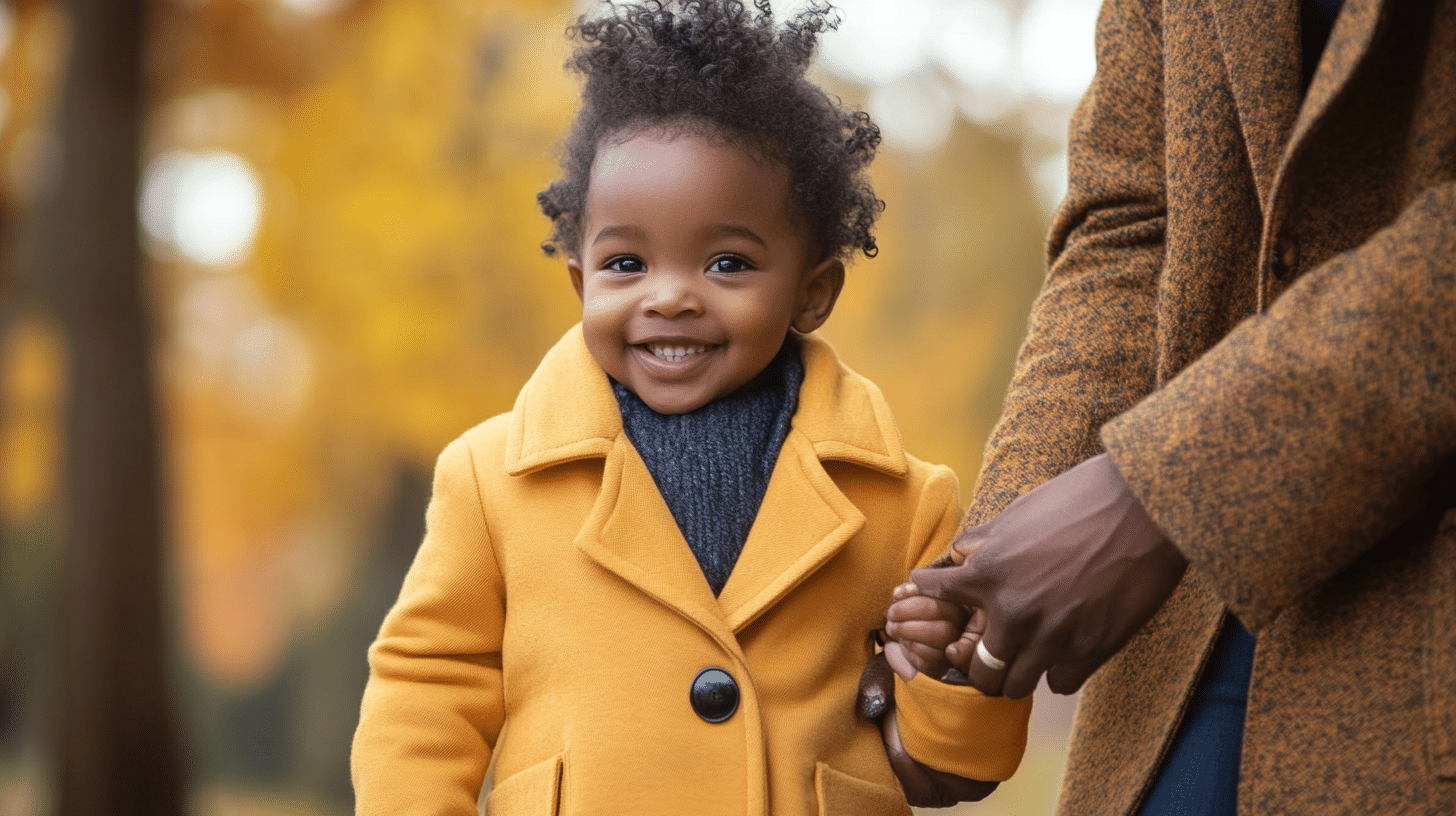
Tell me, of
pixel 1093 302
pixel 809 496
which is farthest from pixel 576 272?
pixel 1093 302

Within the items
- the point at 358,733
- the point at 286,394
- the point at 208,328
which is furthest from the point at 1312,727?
the point at 208,328

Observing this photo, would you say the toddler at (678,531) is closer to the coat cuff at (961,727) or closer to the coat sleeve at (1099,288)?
the coat cuff at (961,727)

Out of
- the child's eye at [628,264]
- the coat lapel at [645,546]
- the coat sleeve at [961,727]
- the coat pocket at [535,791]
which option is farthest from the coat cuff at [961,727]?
the child's eye at [628,264]

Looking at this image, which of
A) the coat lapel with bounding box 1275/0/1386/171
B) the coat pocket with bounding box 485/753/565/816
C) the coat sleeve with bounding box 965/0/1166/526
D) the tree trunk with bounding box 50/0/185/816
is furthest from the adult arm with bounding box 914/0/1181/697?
the tree trunk with bounding box 50/0/185/816

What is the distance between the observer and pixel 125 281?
662cm

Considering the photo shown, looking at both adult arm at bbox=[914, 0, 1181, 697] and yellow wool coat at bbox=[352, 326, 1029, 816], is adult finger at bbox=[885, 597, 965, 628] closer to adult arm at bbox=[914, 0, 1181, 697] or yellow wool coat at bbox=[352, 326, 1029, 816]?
adult arm at bbox=[914, 0, 1181, 697]

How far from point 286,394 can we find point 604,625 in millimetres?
10687

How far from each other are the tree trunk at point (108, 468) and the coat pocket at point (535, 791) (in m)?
5.64

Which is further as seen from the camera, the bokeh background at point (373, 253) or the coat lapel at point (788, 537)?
the bokeh background at point (373, 253)

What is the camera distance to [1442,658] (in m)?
1.06

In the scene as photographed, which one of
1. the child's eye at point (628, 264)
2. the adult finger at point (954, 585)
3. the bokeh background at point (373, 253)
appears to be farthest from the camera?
the bokeh background at point (373, 253)

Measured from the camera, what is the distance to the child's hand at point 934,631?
4.62ft

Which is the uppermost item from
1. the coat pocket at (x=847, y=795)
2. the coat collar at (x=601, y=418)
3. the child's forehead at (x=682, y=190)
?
the child's forehead at (x=682, y=190)

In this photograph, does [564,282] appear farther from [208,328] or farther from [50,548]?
[50,548]
